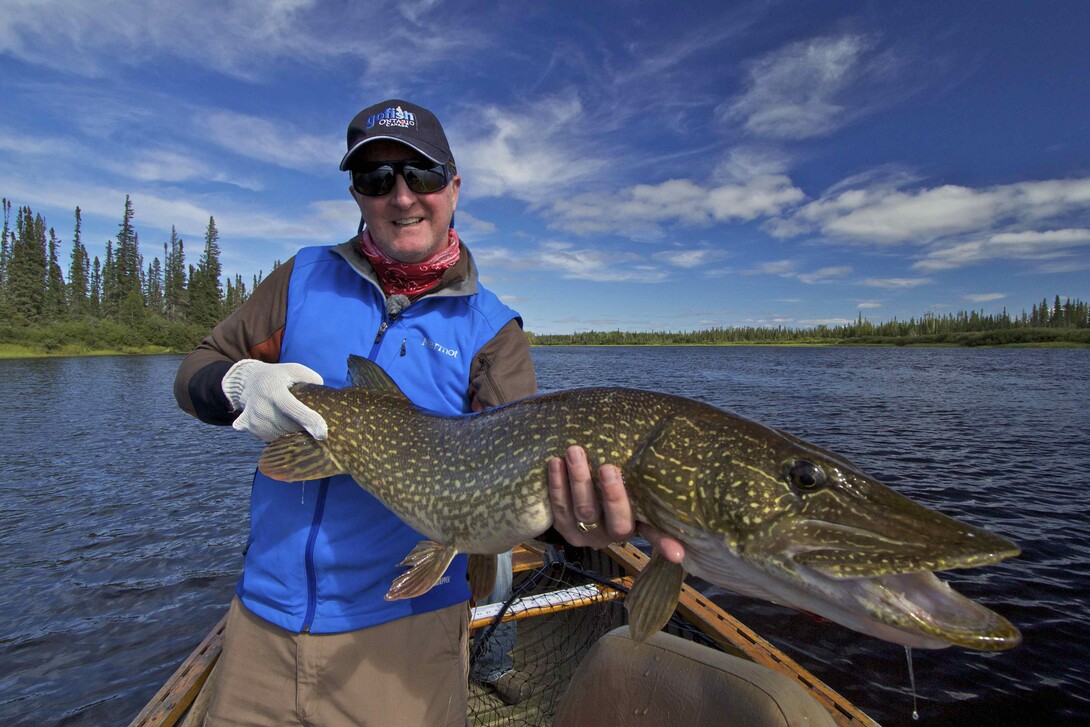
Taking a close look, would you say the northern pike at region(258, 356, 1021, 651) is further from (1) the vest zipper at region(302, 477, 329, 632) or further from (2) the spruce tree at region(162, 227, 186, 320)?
(2) the spruce tree at region(162, 227, 186, 320)

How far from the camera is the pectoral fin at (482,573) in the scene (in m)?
2.61

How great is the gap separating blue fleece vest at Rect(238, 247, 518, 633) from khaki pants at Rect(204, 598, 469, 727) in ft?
0.23

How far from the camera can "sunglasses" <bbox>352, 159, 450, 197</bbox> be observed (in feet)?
Answer: 8.54

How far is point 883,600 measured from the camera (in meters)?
1.62

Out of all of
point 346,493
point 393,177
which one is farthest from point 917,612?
point 393,177

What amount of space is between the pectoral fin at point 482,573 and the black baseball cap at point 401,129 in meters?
1.97

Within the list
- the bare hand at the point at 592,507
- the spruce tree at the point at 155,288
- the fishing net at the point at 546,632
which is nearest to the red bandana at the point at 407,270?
the bare hand at the point at 592,507

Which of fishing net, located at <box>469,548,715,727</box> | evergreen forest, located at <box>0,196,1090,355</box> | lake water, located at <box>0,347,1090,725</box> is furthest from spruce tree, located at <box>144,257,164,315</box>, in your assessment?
fishing net, located at <box>469,548,715,727</box>

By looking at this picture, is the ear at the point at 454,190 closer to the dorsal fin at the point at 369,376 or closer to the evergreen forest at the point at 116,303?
the dorsal fin at the point at 369,376

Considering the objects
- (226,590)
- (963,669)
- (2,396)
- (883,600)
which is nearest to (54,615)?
(226,590)

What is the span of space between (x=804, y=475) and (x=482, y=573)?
62.3 inches

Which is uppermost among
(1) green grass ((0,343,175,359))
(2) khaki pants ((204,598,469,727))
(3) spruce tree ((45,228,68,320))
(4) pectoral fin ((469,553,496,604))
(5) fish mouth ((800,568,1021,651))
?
(3) spruce tree ((45,228,68,320))

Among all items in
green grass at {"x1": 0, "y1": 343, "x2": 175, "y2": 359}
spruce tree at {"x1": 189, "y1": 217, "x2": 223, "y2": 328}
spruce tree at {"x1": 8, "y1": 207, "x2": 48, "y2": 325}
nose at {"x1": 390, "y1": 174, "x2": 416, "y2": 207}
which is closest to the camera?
nose at {"x1": 390, "y1": 174, "x2": 416, "y2": 207}

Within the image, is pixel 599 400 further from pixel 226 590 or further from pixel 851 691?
pixel 226 590
